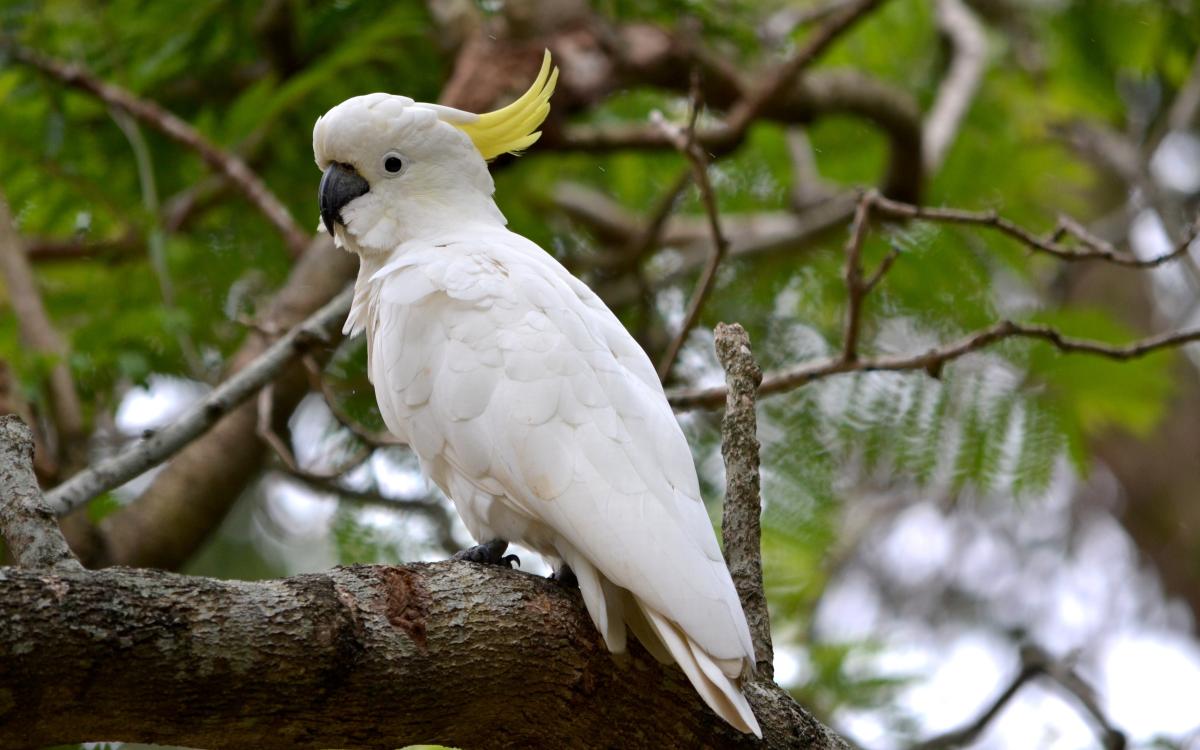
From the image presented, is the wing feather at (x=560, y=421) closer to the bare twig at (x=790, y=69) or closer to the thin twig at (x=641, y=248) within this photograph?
the thin twig at (x=641, y=248)

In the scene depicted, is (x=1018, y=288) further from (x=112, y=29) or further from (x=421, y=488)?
(x=112, y=29)

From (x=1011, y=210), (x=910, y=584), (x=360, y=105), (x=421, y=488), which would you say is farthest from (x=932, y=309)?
(x=910, y=584)

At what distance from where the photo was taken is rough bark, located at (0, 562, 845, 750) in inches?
66.3

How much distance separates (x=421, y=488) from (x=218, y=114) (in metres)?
2.13

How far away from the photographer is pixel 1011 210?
566 cm

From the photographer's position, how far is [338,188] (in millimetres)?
3277

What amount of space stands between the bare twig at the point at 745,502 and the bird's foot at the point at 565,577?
343 millimetres

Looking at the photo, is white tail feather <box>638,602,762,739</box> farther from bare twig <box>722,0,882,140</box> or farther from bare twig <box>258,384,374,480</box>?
bare twig <box>722,0,882,140</box>

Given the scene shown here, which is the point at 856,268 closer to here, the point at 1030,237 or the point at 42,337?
the point at 1030,237

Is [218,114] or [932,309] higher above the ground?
[218,114]

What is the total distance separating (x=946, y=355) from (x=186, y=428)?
2.03m

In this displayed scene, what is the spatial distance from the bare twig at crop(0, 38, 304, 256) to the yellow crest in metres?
1.28

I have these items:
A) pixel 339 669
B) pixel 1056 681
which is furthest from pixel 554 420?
pixel 1056 681

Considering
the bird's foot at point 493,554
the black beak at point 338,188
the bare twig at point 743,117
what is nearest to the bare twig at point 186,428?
the black beak at point 338,188
